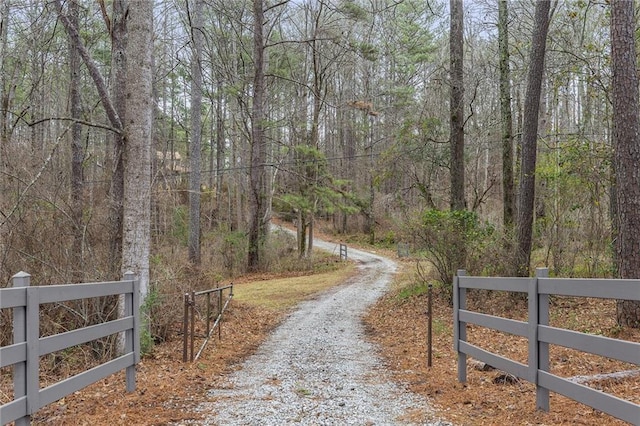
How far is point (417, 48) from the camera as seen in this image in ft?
89.8

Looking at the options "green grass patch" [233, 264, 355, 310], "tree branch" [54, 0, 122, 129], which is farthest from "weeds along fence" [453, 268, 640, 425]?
"green grass patch" [233, 264, 355, 310]

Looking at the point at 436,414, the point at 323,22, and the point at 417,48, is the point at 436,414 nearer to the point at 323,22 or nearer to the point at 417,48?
the point at 323,22

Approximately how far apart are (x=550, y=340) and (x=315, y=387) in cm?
268

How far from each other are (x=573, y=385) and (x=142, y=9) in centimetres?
656

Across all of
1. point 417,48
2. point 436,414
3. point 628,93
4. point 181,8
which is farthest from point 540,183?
point 417,48

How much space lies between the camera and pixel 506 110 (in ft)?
42.3

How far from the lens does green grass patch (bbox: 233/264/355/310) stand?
13977mm

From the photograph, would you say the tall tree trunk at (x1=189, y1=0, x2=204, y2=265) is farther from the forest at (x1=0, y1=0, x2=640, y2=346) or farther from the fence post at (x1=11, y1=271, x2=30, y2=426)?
the fence post at (x1=11, y1=271, x2=30, y2=426)

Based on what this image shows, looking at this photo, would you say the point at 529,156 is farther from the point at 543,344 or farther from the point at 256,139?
the point at 256,139

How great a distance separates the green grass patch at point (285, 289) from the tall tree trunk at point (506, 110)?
645cm

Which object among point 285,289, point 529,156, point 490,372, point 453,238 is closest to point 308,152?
point 285,289

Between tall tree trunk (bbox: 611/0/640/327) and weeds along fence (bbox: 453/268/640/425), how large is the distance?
334 cm

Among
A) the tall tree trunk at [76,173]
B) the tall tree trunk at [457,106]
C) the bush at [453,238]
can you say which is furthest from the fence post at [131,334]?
the tall tree trunk at [457,106]

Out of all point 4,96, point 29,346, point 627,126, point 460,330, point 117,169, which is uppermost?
point 4,96
